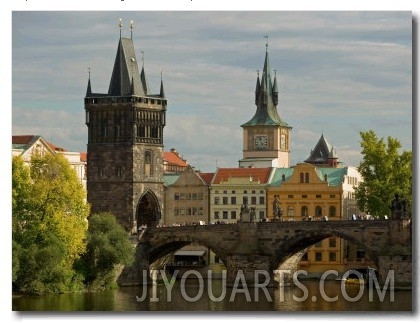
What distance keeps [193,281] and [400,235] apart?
12.7m

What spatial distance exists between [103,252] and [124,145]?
14281 mm

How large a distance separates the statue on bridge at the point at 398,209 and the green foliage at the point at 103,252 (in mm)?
10129

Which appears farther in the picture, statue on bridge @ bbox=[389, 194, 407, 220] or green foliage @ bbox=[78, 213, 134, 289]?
statue on bridge @ bbox=[389, 194, 407, 220]

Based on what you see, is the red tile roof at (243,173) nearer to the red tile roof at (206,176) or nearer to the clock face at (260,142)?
the red tile roof at (206,176)

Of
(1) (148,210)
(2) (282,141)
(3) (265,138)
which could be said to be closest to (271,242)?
(1) (148,210)

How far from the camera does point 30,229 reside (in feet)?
220

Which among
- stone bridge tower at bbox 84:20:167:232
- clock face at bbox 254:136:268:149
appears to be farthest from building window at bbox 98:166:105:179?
clock face at bbox 254:136:268:149

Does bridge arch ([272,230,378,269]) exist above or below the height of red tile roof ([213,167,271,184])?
below

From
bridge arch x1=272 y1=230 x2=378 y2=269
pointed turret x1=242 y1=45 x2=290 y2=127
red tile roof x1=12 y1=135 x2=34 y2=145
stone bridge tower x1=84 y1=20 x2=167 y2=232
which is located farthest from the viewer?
pointed turret x1=242 y1=45 x2=290 y2=127

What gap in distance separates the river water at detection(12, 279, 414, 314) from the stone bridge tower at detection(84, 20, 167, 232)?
8.96m

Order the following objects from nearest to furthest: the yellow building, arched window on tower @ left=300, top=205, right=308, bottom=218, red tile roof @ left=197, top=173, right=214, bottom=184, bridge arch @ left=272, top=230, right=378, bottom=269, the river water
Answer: the river water < bridge arch @ left=272, top=230, right=378, bottom=269 < the yellow building < arched window on tower @ left=300, top=205, right=308, bottom=218 < red tile roof @ left=197, top=173, right=214, bottom=184

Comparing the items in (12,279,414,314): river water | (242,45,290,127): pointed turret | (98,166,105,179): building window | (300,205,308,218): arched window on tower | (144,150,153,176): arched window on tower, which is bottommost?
(12,279,414,314): river water

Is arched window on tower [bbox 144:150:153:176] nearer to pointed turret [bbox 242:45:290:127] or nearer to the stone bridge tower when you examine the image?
the stone bridge tower

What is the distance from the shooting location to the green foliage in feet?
240
